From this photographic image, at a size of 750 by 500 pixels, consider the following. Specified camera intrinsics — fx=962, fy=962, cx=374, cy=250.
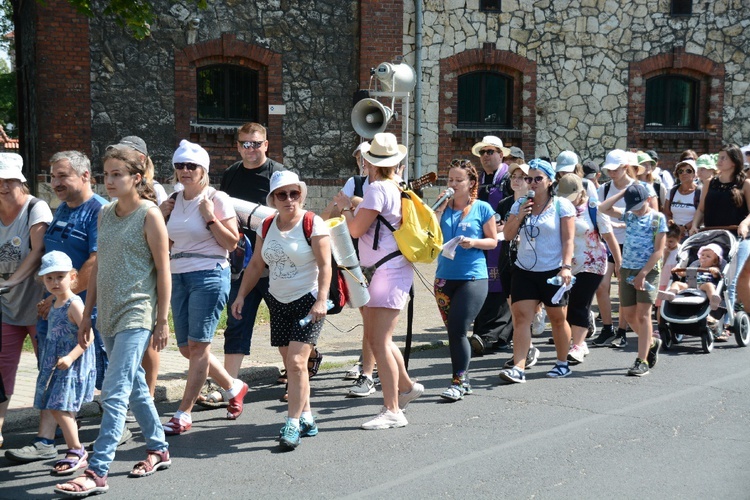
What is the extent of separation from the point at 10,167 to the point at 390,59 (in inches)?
523

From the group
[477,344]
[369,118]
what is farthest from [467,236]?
[369,118]

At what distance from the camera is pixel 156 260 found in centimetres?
591

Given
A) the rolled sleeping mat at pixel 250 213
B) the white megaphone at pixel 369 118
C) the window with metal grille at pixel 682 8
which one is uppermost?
the window with metal grille at pixel 682 8

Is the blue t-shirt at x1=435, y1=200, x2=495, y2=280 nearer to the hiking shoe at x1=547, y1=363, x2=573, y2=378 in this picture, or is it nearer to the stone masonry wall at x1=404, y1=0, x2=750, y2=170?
the hiking shoe at x1=547, y1=363, x2=573, y2=378

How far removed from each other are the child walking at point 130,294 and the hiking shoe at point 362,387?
2.48 meters

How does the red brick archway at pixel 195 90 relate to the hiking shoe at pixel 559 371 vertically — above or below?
above

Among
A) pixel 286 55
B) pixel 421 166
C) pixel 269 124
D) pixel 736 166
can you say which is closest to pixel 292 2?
pixel 286 55

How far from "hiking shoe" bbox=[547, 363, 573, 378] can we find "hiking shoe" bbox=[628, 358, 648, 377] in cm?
58

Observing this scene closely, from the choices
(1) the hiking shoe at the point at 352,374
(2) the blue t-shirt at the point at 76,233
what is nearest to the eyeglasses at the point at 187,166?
(2) the blue t-shirt at the point at 76,233

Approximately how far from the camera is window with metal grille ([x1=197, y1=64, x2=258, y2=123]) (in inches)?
734

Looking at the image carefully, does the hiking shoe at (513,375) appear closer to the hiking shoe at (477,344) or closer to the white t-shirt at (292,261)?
the hiking shoe at (477,344)

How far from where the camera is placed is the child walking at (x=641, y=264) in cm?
917

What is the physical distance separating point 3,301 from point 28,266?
344 mm

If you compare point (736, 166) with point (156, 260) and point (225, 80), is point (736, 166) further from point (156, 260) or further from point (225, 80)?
point (225, 80)
